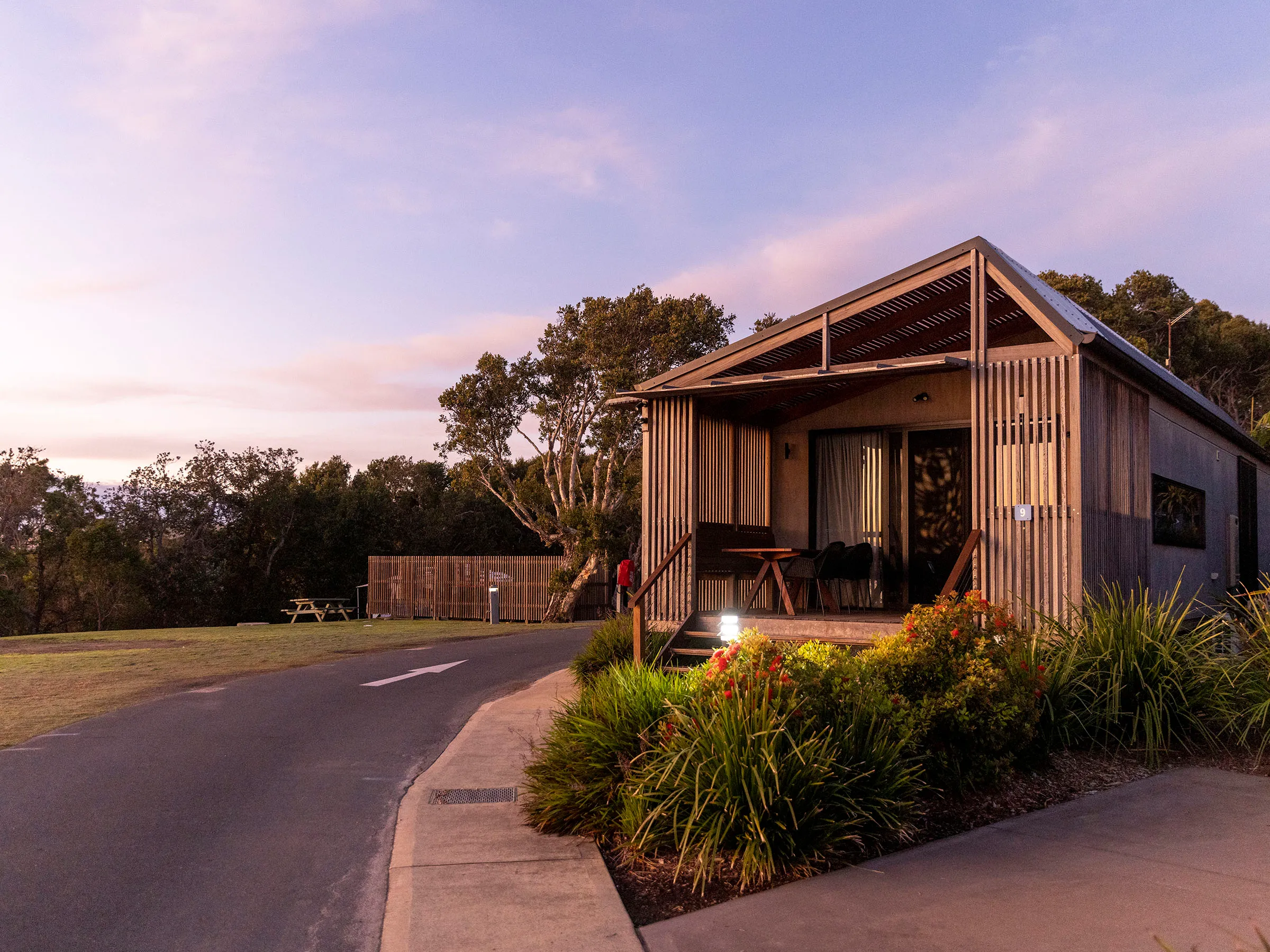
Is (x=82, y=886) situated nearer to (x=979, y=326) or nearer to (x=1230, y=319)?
(x=979, y=326)

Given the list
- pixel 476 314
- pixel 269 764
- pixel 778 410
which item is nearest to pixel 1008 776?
pixel 269 764

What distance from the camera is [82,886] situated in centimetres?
537

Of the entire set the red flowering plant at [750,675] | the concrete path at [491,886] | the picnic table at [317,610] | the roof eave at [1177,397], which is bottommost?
the picnic table at [317,610]

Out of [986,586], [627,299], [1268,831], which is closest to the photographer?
[1268,831]

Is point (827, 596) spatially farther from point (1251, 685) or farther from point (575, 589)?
point (575, 589)

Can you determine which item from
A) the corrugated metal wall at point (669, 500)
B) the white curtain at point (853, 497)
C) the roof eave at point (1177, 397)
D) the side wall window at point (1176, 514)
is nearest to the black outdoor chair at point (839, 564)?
the white curtain at point (853, 497)

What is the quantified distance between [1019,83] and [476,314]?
1094 cm

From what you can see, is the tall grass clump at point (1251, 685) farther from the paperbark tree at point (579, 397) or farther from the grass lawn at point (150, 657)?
the paperbark tree at point (579, 397)

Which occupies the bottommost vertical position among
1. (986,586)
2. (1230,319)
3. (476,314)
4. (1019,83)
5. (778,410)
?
(986,586)

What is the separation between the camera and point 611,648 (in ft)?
39.9

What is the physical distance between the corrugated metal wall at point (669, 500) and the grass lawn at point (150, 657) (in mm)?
6314

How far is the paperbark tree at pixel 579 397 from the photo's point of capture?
95.9 ft

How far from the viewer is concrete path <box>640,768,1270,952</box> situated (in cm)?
438

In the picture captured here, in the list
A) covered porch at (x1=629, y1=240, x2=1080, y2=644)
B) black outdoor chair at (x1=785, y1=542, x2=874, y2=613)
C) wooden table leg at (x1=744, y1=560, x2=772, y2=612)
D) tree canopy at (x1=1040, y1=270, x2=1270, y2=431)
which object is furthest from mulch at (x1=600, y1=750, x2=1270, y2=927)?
tree canopy at (x1=1040, y1=270, x2=1270, y2=431)
